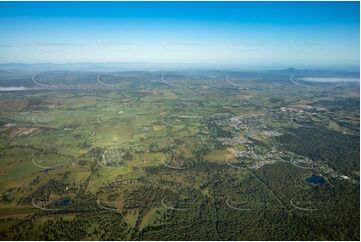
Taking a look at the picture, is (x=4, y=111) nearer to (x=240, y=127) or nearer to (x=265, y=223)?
(x=240, y=127)

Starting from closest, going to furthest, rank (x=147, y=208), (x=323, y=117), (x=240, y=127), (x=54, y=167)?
(x=147, y=208), (x=54, y=167), (x=240, y=127), (x=323, y=117)

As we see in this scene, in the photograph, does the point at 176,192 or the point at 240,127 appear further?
the point at 240,127

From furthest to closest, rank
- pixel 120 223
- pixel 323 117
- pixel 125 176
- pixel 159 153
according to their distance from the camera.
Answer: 1. pixel 323 117
2. pixel 159 153
3. pixel 125 176
4. pixel 120 223

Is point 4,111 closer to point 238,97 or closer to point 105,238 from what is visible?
point 105,238

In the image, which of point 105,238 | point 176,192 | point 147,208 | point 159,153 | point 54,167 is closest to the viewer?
point 105,238

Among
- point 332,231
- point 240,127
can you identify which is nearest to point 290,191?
point 332,231

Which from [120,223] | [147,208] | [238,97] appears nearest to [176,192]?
[147,208]
